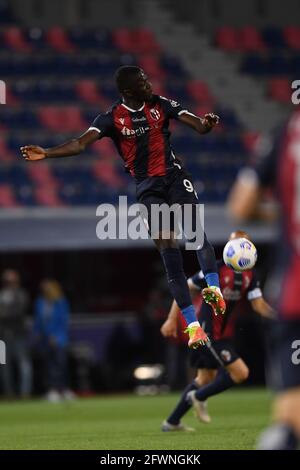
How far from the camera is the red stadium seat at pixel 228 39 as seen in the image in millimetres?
29062

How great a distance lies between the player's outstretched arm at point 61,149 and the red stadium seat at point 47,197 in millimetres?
12407

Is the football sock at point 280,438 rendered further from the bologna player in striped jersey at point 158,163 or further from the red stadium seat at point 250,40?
the red stadium seat at point 250,40

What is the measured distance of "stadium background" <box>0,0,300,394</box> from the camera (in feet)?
73.4

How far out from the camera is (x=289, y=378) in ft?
17.9

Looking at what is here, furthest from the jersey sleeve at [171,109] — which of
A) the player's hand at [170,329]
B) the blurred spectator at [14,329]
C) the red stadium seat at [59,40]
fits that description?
the red stadium seat at [59,40]

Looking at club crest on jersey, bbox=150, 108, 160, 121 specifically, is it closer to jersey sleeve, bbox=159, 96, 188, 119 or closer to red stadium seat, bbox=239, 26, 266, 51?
jersey sleeve, bbox=159, 96, 188, 119

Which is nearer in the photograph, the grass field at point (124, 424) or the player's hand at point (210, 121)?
the player's hand at point (210, 121)

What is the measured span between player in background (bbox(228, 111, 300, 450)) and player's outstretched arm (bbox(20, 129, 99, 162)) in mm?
3773

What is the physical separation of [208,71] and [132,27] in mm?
2259

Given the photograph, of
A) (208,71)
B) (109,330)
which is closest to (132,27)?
(208,71)

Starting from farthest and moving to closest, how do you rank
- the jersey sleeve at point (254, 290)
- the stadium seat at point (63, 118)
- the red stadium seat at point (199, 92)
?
the red stadium seat at point (199, 92), the stadium seat at point (63, 118), the jersey sleeve at point (254, 290)

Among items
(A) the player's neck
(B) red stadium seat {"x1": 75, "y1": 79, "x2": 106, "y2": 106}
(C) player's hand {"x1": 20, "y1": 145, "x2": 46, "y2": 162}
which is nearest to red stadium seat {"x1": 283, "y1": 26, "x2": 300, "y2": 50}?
(B) red stadium seat {"x1": 75, "y1": 79, "x2": 106, "y2": 106}

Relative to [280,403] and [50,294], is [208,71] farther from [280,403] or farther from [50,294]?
[280,403]

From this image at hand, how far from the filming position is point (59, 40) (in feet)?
88.0
